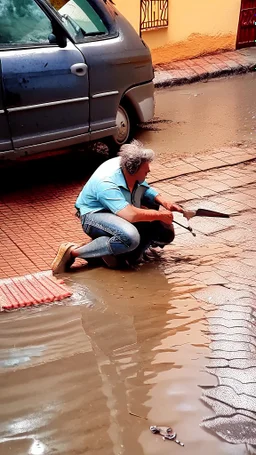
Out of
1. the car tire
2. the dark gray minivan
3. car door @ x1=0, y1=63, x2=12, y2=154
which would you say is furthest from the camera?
the car tire

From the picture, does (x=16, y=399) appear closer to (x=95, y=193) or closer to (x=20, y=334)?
(x=20, y=334)

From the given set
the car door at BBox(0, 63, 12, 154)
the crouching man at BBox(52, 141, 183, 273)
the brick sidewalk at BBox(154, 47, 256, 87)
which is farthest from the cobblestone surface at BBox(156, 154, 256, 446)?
the brick sidewalk at BBox(154, 47, 256, 87)

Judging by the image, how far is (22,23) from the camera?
6289 mm

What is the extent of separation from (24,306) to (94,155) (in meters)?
3.63

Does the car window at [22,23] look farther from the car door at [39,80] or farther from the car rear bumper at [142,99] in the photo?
the car rear bumper at [142,99]

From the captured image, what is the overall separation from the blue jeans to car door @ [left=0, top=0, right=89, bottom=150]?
5.07 ft

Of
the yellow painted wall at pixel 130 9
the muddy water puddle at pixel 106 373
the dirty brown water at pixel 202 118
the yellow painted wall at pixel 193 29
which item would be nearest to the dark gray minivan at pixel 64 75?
the dirty brown water at pixel 202 118

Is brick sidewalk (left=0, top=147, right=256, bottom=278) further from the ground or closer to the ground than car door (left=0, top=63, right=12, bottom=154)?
closer to the ground

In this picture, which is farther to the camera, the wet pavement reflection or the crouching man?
the crouching man

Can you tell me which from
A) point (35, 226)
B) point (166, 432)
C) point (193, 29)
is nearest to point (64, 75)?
point (35, 226)

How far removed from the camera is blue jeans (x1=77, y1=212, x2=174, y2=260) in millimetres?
4770

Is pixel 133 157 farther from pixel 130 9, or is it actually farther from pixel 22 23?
pixel 130 9

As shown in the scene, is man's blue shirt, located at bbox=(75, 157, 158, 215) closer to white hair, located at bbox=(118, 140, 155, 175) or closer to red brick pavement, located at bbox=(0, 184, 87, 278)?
white hair, located at bbox=(118, 140, 155, 175)

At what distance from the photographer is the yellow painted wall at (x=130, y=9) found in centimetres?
1083
